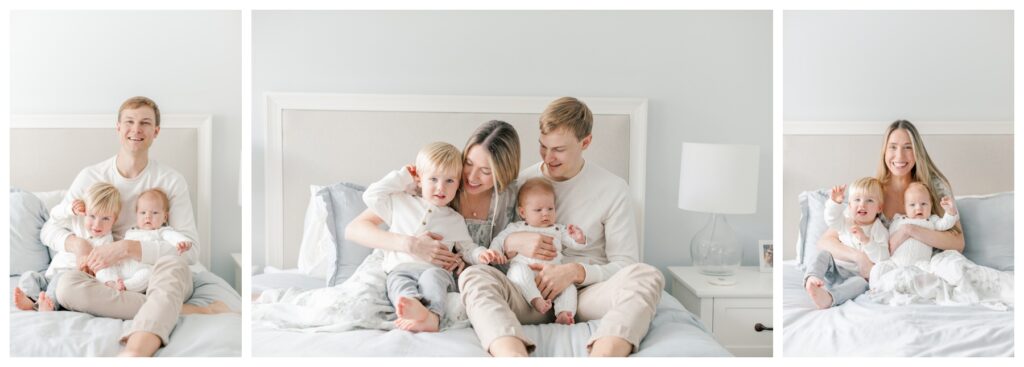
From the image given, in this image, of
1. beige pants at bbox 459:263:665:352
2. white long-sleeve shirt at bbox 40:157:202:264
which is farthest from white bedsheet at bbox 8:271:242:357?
beige pants at bbox 459:263:665:352

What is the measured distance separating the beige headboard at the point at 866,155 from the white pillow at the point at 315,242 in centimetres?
145

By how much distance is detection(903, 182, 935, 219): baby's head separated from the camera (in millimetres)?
2174

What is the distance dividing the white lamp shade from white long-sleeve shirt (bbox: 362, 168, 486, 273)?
0.78 metres

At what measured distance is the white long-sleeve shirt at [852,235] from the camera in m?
2.15

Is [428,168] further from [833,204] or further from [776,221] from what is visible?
[833,204]

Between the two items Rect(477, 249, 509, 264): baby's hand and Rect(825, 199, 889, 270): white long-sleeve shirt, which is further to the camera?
Rect(477, 249, 509, 264): baby's hand

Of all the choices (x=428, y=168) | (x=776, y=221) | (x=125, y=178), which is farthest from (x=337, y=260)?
(x=776, y=221)

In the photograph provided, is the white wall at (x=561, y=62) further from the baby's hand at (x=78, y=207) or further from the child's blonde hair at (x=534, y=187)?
the baby's hand at (x=78, y=207)

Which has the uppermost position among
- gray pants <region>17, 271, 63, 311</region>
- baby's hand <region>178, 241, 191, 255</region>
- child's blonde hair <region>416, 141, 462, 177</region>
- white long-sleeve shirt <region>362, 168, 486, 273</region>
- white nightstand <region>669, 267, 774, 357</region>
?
child's blonde hair <region>416, 141, 462, 177</region>

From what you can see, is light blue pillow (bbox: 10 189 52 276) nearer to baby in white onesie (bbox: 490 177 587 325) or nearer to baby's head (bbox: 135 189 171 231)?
baby's head (bbox: 135 189 171 231)

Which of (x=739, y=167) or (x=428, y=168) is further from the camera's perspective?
(x=739, y=167)

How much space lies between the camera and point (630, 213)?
247 cm
